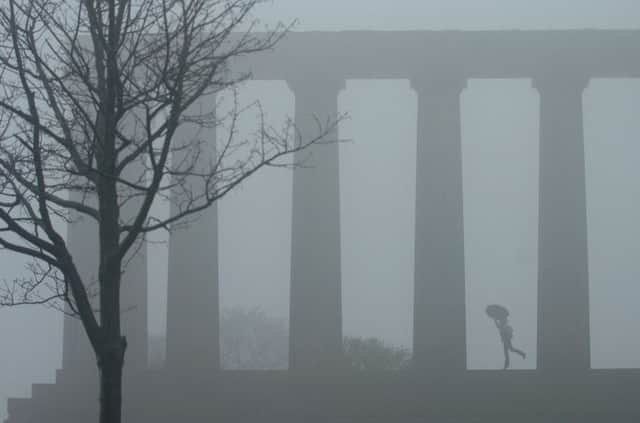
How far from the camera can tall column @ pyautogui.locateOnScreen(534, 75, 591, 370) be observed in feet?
315

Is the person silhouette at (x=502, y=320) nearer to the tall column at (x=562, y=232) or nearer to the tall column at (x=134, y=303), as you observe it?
the tall column at (x=562, y=232)

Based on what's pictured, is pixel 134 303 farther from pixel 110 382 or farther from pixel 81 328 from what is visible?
pixel 110 382

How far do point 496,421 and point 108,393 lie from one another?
5196 cm

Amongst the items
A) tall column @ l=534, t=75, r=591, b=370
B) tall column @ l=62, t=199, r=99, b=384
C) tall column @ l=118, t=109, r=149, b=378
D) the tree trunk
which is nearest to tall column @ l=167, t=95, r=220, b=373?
tall column @ l=118, t=109, r=149, b=378

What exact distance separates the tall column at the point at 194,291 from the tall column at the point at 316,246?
294 inches

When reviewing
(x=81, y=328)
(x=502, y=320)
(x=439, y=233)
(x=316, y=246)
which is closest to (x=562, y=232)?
(x=502, y=320)

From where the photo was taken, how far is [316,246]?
96.8 m

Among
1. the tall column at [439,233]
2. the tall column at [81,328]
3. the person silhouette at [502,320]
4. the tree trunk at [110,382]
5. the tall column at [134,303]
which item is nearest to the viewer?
the tree trunk at [110,382]

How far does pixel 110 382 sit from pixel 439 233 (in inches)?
2605

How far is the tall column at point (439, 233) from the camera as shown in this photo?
95.0 meters

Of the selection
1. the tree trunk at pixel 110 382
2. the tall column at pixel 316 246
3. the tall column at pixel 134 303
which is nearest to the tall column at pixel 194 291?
the tall column at pixel 134 303

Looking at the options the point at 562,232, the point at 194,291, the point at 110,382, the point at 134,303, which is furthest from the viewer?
the point at 562,232

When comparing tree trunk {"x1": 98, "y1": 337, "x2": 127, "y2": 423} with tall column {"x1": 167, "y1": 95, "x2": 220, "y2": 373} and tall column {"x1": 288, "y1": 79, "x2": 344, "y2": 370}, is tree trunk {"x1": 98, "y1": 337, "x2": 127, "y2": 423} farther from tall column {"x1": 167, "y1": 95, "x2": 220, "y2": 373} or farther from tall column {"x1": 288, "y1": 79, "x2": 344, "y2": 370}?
tall column {"x1": 167, "y1": 95, "x2": 220, "y2": 373}

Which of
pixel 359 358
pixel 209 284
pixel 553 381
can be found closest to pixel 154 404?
pixel 209 284
